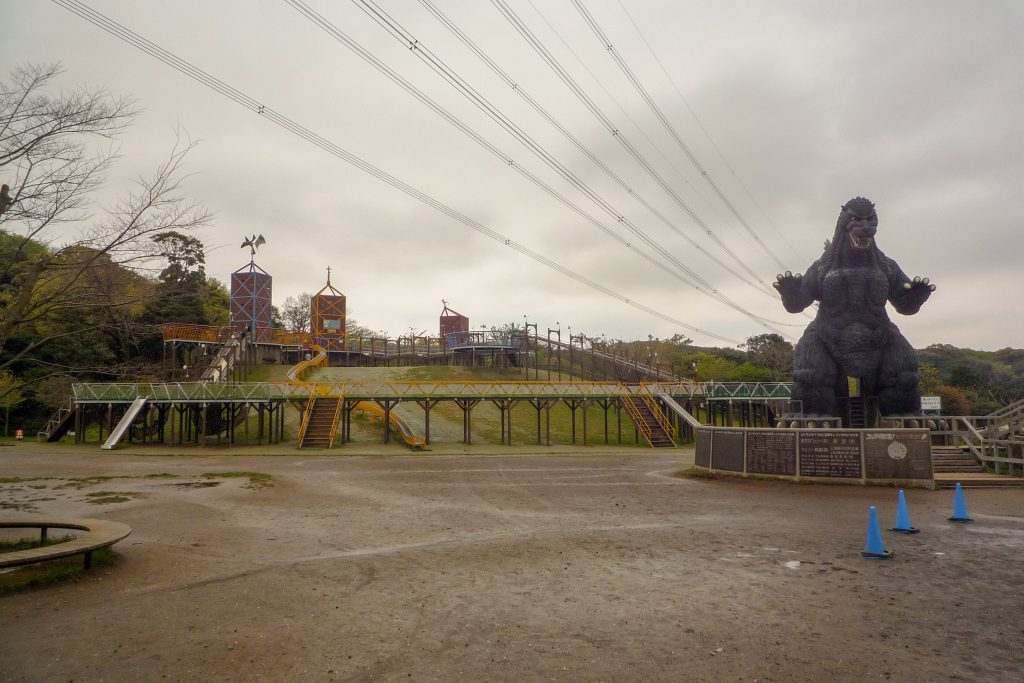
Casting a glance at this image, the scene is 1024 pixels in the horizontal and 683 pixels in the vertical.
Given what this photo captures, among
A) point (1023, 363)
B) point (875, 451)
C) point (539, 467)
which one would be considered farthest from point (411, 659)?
point (1023, 363)

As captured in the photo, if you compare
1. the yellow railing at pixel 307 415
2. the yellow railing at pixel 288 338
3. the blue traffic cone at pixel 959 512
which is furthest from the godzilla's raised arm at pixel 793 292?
the yellow railing at pixel 288 338

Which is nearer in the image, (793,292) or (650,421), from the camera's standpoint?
(793,292)

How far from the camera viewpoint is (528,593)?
8.02 metres

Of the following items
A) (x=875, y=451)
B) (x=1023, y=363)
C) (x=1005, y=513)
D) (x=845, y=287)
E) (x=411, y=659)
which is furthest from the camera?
(x=1023, y=363)

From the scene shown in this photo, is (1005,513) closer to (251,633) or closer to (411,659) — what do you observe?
(411,659)

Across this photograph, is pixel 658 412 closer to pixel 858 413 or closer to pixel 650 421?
pixel 650 421

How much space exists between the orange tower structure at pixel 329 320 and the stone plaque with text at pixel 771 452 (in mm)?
46706

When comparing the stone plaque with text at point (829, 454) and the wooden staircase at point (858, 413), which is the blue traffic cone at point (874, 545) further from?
the wooden staircase at point (858, 413)

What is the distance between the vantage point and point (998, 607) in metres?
7.18

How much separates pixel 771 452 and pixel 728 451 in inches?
58.2

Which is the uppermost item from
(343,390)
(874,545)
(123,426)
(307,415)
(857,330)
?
(857,330)

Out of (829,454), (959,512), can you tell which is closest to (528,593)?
(959,512)

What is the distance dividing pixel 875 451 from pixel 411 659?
15080 millimetres

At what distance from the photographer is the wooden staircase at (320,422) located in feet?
109
